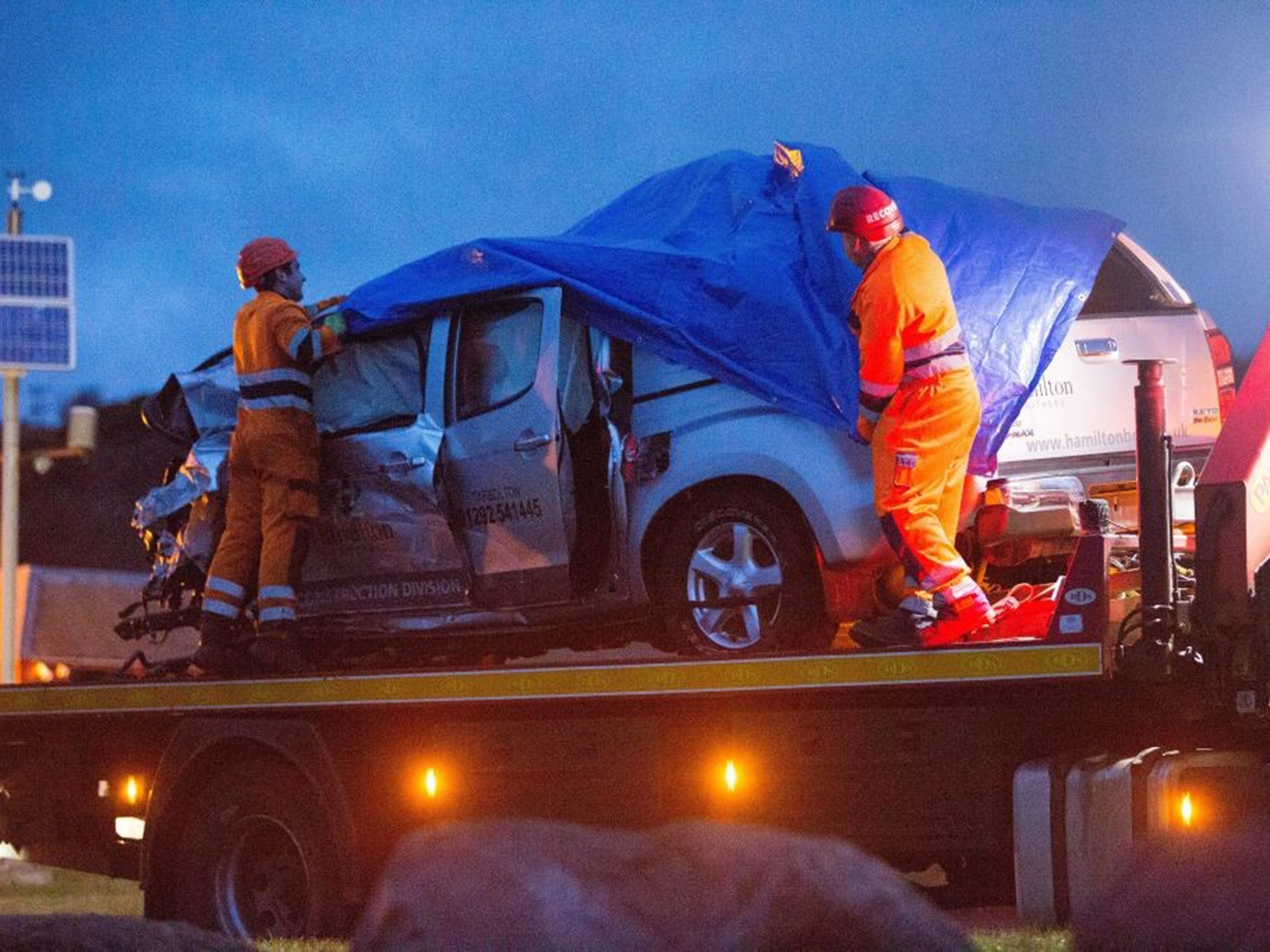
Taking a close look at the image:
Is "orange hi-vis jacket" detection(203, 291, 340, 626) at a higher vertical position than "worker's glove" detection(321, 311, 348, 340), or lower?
lower

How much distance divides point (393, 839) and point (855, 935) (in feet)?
12.6

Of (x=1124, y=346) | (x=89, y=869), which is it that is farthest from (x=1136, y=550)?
(x=89, y=869)

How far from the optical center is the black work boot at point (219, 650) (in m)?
8.05

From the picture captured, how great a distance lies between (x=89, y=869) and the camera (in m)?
8.22

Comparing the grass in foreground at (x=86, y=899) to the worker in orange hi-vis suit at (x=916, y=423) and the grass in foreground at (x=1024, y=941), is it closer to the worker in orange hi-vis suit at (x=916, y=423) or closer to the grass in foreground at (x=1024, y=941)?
the grass in foreground at (x=1024, y=941)

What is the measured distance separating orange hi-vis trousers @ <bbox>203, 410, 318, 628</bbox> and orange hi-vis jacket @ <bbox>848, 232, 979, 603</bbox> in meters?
2.50

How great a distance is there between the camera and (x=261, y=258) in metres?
8.28

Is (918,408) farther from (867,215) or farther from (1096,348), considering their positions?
(1096,348)

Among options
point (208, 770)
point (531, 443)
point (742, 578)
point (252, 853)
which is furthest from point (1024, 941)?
point (208, 770)

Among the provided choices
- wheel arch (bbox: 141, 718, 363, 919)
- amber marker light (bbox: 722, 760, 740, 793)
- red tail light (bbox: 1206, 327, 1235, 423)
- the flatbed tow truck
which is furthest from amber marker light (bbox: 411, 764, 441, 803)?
red tail light (bbox: 1206, 327, 1235, 423)

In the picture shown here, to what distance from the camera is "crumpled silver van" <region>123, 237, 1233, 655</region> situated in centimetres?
682

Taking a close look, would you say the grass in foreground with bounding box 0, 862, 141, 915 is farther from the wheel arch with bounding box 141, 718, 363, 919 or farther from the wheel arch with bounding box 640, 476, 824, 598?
the wheel arch with bounding box 640, 476, 824, 598

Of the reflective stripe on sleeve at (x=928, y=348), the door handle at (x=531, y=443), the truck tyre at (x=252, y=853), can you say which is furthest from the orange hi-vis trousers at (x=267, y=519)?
the reflective stripe on sleeve at (x=928, y=348)

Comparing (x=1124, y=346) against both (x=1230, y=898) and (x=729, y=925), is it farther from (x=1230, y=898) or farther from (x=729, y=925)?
(x=729, y=925)
